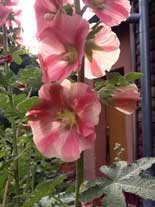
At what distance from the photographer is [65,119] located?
773 millimetres

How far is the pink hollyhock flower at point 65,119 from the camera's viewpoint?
74 centimetres

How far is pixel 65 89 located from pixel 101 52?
12cm

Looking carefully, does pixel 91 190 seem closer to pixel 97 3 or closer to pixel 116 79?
pixel 116 79

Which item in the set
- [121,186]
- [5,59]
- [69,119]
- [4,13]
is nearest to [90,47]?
[69,119]

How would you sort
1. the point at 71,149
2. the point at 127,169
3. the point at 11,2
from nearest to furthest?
the point at 71,149
the point at 127,169
the point at 11,2

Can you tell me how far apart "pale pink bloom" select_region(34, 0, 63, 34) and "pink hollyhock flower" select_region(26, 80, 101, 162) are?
0.11 meters

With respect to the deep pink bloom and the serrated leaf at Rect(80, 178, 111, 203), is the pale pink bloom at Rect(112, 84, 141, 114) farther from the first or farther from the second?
the deep pink bloom

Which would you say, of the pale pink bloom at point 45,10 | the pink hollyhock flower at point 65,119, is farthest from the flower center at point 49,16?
the pink hollyhock flower at point 65,119

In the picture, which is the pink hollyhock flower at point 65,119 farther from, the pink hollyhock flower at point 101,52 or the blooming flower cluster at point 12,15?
the blooming flower cluster at point 12,15

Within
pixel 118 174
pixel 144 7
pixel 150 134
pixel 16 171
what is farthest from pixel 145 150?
pixel 118 174

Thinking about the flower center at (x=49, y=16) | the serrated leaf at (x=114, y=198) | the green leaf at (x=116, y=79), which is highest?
the flower center at (x=49, y=16)

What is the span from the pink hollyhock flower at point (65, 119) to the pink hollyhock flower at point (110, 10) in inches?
5.1

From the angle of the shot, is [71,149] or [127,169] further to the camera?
[127,169]

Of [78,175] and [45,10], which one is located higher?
[45,10]
